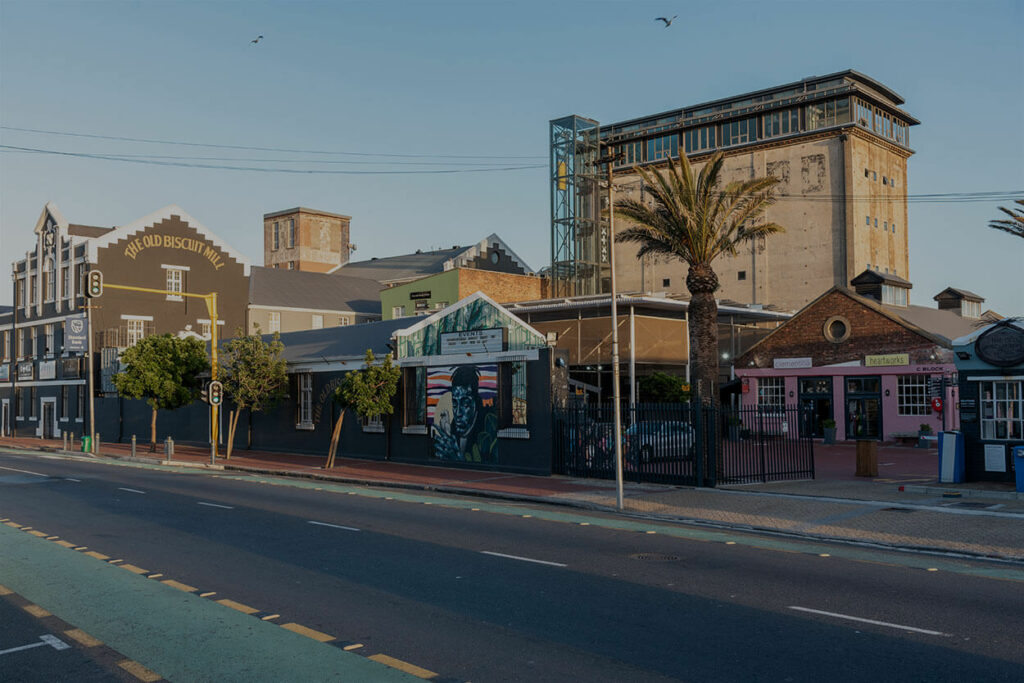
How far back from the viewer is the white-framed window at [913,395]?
40.2 meters

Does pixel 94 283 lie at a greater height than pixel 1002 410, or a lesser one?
greater

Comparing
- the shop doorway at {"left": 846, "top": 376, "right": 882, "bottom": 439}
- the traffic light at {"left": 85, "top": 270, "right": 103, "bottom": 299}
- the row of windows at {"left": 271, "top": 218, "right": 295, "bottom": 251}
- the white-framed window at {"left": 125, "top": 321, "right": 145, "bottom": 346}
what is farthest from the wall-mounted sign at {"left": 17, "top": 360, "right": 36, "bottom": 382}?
the shop doorway at {"left": 846, "top": 376, "right": 882, "bottom": 439}

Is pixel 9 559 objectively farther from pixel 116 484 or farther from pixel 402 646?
pixel 116 484

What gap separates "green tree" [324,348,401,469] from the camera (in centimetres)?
2859

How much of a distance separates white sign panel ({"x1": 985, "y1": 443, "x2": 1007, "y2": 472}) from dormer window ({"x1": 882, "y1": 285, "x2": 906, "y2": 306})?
1073 inches

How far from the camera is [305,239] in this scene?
89.1m

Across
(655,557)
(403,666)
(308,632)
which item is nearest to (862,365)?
(655,557)

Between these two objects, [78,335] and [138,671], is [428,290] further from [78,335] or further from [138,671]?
[138,671]

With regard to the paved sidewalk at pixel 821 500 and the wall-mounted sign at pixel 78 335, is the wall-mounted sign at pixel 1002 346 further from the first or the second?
the wall-mounted sign at pixel 78 335

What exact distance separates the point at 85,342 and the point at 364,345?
85.9ft

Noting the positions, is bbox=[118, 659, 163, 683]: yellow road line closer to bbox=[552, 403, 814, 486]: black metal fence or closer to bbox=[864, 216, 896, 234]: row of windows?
bbox=[552, 403, 814, 486]: black metal fence

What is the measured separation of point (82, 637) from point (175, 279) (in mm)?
49154

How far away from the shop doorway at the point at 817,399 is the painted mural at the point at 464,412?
21990 mm

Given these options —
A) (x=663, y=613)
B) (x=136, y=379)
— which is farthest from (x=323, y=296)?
(x=663, y=613)
